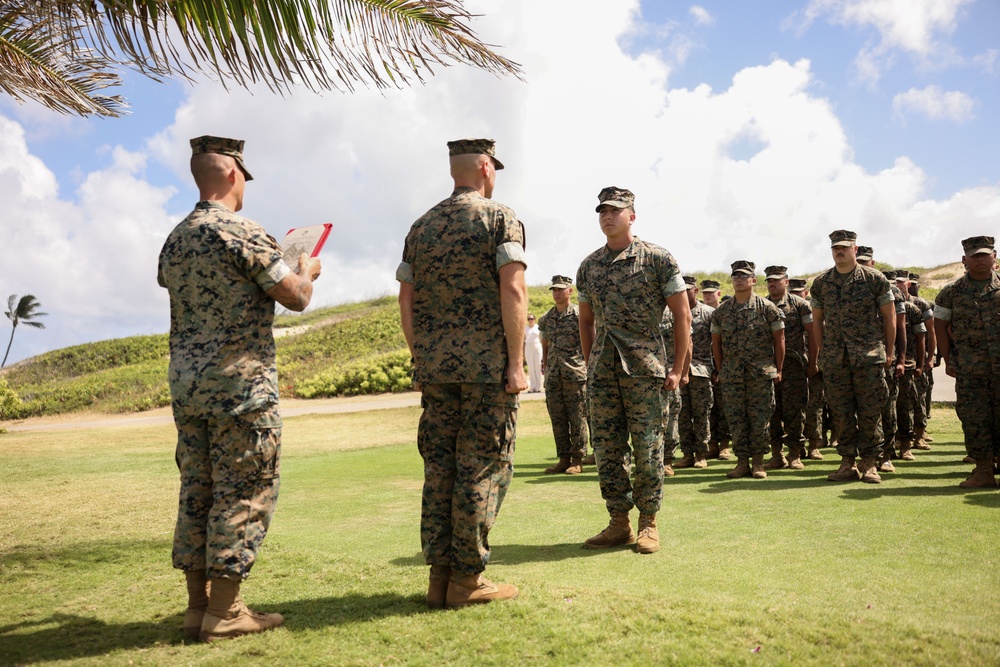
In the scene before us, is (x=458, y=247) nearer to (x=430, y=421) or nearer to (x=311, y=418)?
(x=430, y=421)

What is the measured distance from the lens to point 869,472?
768 centimetres

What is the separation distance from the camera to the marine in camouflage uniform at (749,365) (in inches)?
332

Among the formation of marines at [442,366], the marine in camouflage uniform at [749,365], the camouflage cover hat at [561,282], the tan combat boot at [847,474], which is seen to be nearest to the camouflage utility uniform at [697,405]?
Answer: the marine in camouflage uniform at [749,365]

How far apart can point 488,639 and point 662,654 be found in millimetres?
752

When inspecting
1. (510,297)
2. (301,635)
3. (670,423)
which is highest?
(510,297)

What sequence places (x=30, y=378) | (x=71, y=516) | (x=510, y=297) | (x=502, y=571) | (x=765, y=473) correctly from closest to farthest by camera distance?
(x=510, y=297) < (x=502, y=571) < (x=71, y=516) < (x=765, y=473) < (x=30, y=378)

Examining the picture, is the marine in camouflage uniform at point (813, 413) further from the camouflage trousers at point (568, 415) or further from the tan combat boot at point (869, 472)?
the camouflage trousers at point (568, 415)

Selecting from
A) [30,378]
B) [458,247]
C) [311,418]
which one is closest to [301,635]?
[458,247]

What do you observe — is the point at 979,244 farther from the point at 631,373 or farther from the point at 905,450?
the point at 631,373

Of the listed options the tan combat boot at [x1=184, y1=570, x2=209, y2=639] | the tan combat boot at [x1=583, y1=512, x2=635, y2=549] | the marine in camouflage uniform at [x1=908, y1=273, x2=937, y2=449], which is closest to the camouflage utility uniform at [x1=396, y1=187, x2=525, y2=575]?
the tan combat boot at [x1=184, y1=570, x2=209, y2=639]

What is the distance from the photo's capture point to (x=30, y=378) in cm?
3556

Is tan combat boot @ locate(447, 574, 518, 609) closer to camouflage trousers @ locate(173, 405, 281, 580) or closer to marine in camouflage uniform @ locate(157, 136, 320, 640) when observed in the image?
marine in camouflage uniform @ locate(157, 136, 320, 640)

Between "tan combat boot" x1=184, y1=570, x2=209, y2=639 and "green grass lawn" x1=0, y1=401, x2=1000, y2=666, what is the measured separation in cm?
11

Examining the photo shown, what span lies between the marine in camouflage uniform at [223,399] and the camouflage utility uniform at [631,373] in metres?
2.32
